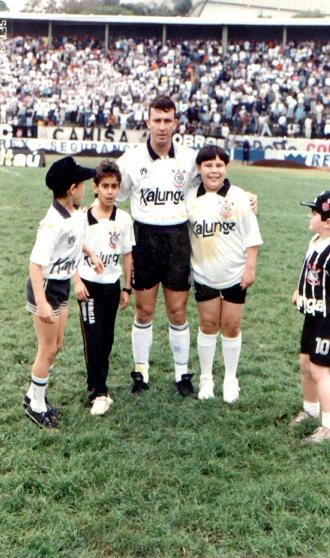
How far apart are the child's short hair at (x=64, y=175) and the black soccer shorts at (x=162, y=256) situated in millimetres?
816

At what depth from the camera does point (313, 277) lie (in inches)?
158

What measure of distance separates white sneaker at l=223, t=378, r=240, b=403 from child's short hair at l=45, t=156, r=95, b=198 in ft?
6.01

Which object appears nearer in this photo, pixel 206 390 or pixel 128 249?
pixel 128 249

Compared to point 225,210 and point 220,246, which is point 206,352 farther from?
point 225,210

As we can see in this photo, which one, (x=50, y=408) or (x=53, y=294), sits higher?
(x=53, y=294)

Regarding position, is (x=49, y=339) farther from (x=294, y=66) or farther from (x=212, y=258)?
(x=294, y=66)

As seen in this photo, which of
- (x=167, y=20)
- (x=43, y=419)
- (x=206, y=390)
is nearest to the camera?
(x=43, y=419)

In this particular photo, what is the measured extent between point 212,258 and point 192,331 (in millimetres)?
1929

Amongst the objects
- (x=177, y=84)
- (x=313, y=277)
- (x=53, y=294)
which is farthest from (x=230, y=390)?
(x=177, y=84)

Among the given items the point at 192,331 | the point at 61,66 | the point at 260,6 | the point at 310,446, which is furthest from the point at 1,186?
the point at 260,6

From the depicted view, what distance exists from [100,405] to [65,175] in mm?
1566

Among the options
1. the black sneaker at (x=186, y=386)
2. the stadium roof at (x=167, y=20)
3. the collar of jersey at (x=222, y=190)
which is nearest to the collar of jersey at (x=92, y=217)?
the collar of jersey at (x=222, y=190)

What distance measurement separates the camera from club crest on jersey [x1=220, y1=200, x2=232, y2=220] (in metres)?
4.58

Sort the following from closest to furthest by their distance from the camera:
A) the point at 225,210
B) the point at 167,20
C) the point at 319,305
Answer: the point at 319,305, the point at 225,210, the point at 167,20
